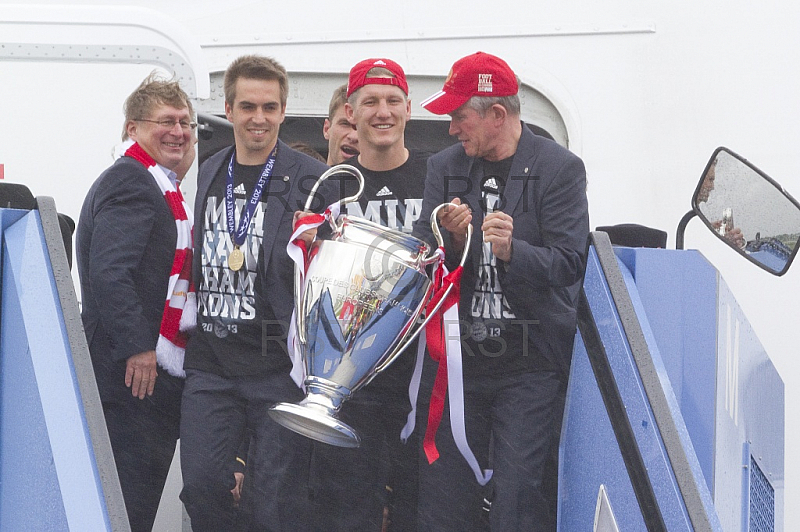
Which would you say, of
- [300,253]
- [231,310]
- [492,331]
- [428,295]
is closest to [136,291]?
[231,310]

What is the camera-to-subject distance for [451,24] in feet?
13.5

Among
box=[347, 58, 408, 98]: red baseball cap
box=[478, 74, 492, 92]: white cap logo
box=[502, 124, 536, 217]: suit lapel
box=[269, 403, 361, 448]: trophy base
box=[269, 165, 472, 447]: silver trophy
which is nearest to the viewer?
box=[269, 403, 361, 448]: trophy base

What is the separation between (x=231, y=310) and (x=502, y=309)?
0.80 metres

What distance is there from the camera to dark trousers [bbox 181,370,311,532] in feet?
9.59

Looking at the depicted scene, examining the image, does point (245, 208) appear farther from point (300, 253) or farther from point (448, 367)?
point (448, 367)

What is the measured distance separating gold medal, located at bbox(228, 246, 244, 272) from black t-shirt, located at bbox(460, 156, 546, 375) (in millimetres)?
673

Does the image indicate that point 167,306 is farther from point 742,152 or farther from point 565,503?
point 742,152

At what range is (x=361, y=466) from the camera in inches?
116

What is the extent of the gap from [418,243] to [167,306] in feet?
3.03

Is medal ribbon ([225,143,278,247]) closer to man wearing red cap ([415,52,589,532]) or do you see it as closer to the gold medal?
the gold medal

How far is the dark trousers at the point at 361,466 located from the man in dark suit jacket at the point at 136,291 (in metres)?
0.58

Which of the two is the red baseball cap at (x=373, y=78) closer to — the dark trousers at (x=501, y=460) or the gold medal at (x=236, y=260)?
the gold medal at (x=236, y=260)

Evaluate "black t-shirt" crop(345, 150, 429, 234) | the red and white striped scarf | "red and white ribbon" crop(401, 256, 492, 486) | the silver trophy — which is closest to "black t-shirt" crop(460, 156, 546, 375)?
"red and white ribbon" crop(401, 256, 492, 486)

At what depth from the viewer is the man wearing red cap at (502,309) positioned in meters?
2.67
